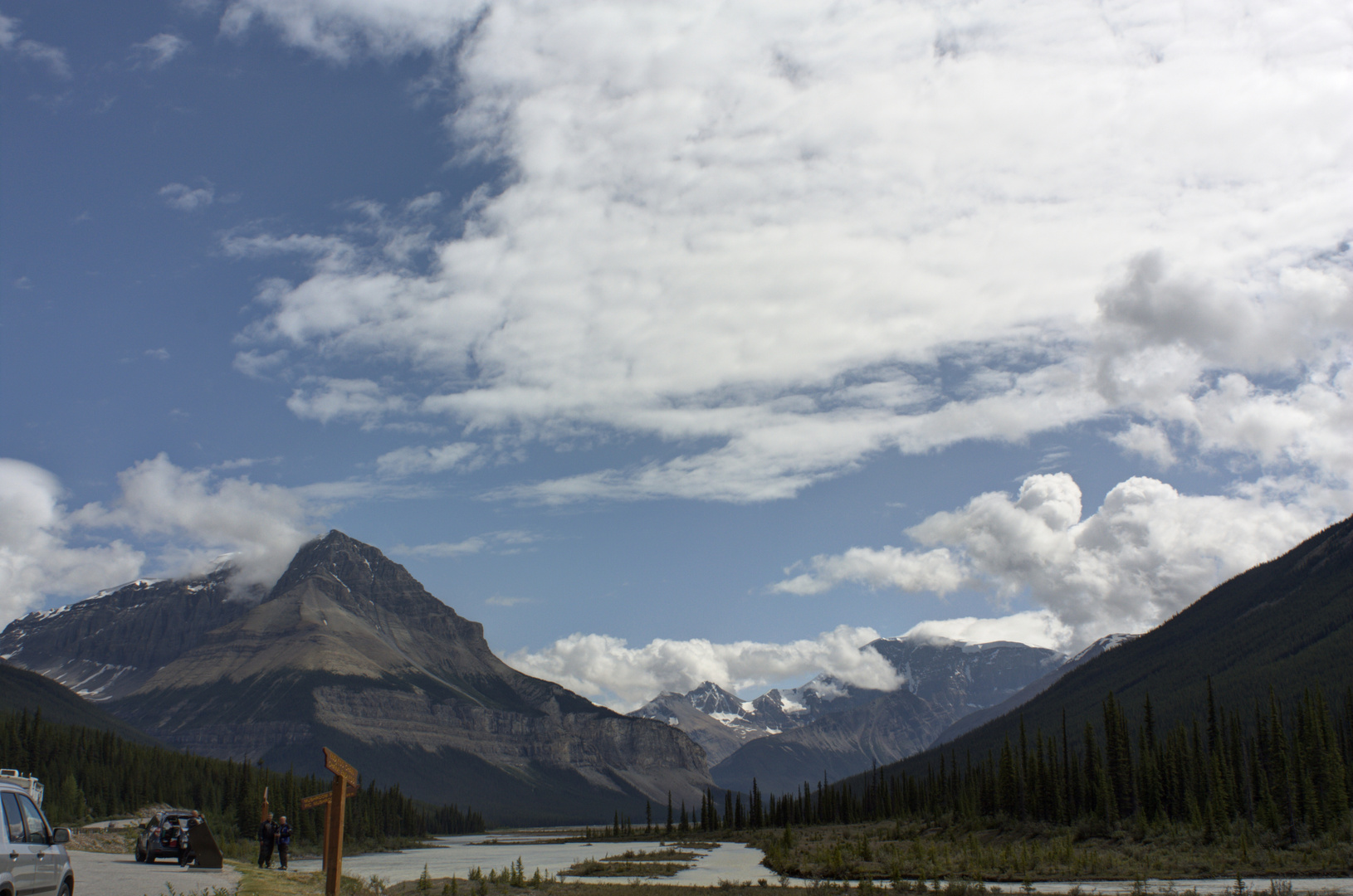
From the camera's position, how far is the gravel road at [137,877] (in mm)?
32594

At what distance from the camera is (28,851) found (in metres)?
21.3

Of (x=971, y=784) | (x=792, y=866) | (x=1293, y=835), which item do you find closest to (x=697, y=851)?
(x=971, y=784)

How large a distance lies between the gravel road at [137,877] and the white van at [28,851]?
9130 mm

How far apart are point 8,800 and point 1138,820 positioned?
106 meters

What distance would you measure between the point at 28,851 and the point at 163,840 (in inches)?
1487

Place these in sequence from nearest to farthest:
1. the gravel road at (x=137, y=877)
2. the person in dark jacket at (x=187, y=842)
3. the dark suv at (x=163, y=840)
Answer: the gravel road at (x=137, y=877) < the person in dark jacket at (x=187, y=842) < the dark suv at (x=163, y=840)

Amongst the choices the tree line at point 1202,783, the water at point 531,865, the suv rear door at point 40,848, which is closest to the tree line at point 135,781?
the water at point 531,865

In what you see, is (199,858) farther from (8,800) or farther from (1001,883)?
(1001,883)

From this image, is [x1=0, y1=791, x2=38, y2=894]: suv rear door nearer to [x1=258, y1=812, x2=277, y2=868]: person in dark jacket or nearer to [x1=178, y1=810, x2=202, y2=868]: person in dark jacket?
[x1=178, y1=810, x2=202, y2=868]: person in dark jacket

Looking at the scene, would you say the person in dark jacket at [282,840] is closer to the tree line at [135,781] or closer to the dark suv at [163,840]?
the dark suv at [163,840]

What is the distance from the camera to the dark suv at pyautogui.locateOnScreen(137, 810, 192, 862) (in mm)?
52875

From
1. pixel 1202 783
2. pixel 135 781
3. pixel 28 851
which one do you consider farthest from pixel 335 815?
pixel 135 781

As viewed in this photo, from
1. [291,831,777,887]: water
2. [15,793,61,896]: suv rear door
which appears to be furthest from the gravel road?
[291,831,777,887]: water

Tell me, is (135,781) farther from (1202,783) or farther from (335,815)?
(1202,783)
